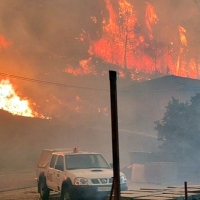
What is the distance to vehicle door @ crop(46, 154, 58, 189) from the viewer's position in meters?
14.5

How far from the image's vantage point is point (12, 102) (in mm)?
43750

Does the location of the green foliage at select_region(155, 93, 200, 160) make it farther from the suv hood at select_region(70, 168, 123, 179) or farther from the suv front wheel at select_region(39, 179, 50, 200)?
the suv hood at select_region(70, 168, 123, 179)

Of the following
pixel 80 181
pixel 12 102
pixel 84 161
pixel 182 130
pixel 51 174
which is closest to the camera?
pixel 80 181

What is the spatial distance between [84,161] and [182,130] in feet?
42.0

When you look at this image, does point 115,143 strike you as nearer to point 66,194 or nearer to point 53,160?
point 66,194

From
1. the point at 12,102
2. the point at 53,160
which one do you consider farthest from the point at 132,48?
the point at 53,160

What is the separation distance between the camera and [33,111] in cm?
4800

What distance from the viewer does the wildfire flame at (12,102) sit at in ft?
135

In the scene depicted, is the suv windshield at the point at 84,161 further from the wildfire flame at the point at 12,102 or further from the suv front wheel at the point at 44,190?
the wildfire flame at the point at 12,102

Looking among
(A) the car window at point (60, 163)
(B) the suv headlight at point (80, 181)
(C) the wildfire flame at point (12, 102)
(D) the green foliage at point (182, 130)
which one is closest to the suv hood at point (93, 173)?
(B) the suv headlight at point (80, 181)

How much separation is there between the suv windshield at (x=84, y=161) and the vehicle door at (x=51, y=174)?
0.73 metres

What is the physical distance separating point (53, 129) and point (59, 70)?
772 cm

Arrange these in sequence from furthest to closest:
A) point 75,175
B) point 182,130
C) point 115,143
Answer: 1. point 182,130
2. point 75,175
3. point 115,143

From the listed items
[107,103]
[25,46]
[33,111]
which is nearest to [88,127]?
[107,103]
